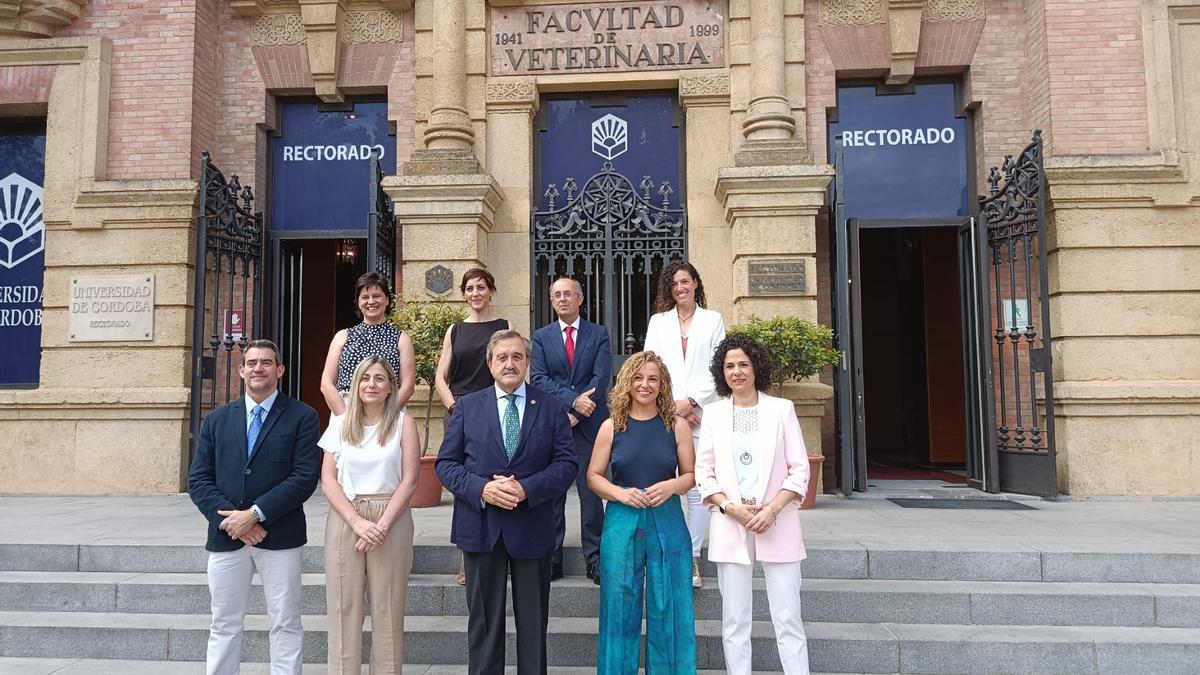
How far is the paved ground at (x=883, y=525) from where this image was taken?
584cm

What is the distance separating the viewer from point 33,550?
5953mm

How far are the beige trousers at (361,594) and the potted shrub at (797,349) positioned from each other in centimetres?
426

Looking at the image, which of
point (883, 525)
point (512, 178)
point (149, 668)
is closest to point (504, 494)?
point (149, 668)

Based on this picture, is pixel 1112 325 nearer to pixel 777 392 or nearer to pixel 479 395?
pixel 777 392

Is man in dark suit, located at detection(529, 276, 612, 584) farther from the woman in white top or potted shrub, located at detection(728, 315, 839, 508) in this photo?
potted shrub, located at detection(728, 315, 839, 508)

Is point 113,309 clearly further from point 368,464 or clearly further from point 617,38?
point 368,464

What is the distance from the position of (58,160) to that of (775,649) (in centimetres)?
1023

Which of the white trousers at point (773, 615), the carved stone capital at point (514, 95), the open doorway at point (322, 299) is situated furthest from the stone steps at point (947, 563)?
the open doorway at point (322, 299)

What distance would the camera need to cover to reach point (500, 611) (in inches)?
156

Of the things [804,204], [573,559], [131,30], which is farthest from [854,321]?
[131,30]

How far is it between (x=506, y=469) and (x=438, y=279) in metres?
5.46

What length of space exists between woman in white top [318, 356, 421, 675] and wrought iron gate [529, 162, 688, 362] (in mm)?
5135

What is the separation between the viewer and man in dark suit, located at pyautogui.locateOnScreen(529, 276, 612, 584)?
5.13 m

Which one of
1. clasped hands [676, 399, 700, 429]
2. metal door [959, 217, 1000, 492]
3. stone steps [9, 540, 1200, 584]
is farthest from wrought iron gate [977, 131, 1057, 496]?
clasped hands [676, 399, 700, 429]
